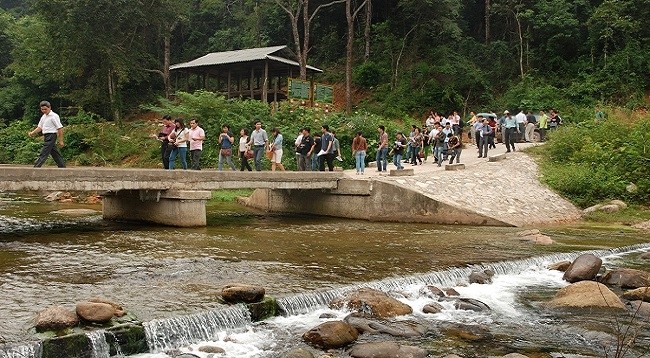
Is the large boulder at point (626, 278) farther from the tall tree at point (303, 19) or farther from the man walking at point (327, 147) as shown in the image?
the tall tree at point (303, 19)

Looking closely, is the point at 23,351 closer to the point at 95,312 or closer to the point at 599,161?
the point at 95,312

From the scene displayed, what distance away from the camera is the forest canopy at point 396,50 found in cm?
3581

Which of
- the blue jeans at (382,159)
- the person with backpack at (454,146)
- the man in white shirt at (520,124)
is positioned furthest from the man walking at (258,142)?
the man in white shirt at (520,124)

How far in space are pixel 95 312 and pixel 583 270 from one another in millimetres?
8484

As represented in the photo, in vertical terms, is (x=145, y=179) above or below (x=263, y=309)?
above

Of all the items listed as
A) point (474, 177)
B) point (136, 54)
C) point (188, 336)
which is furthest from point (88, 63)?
point (188, 336)

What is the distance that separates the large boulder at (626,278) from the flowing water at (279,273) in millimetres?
880

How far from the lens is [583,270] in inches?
450

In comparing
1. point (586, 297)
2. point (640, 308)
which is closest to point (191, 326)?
point (586, 297)

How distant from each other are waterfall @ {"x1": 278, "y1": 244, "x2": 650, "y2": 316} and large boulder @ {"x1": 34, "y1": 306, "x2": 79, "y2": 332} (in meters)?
2.83

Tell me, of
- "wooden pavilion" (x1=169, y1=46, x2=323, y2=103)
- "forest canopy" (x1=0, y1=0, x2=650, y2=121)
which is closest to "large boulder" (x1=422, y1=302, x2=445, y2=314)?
"forest canopy" (x1=0, y1=0, x2=650, y2=121)

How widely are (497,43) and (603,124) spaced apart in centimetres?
1874

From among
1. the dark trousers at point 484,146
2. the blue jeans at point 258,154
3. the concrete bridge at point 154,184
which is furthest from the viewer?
the dark trousers at point 484,146

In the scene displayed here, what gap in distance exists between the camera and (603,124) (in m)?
23.8
